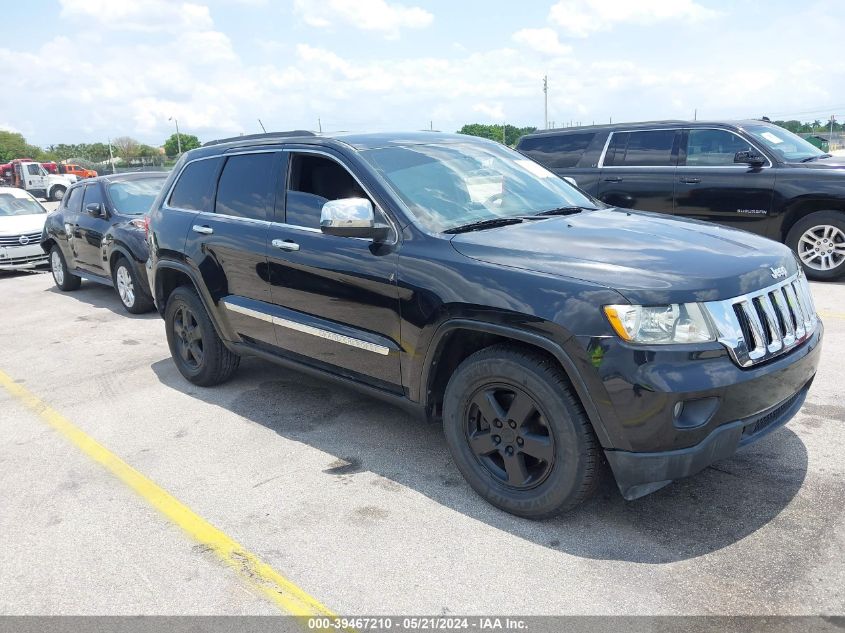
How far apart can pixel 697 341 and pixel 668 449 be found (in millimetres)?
445

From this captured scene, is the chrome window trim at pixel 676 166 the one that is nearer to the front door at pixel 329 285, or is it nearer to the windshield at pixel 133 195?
the front door at pixel 329 285

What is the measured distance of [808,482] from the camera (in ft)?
11.2

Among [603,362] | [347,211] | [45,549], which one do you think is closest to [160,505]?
[45,549]

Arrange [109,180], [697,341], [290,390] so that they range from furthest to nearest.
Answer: [109,180] → [290,390] → [697,341]

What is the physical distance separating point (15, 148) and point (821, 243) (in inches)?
4098

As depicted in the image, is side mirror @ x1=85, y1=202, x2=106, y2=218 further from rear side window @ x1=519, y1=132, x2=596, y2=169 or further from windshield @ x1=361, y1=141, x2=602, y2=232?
windshield @ x1=361, y1=141, x2=602, y2=232

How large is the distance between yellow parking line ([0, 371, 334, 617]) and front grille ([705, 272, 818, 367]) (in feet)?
6.29

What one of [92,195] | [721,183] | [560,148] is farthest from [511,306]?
[92,195]

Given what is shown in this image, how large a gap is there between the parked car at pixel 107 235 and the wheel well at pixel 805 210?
7.43 meters

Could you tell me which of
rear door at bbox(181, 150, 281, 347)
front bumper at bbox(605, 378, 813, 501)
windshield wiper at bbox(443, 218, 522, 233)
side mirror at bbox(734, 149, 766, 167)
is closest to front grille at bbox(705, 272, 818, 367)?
front bumper at bbox(605, 378, 813, 501)

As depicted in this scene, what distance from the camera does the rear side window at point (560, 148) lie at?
944cm

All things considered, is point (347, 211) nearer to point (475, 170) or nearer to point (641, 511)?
point (475, 170)

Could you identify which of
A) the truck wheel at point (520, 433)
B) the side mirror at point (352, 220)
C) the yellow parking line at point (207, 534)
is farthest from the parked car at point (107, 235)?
the truck wheel at point (520, 433)

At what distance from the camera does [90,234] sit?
925 cm
